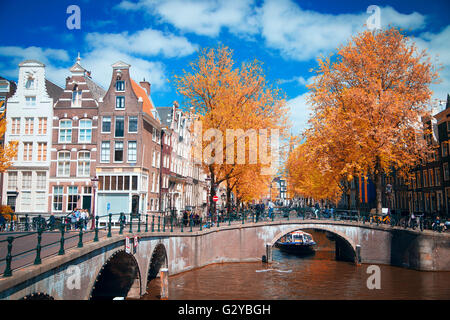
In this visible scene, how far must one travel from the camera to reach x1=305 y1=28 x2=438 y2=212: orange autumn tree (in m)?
27.7

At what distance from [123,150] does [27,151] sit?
362 inches

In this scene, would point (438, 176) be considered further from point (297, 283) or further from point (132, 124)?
point (132, 124)

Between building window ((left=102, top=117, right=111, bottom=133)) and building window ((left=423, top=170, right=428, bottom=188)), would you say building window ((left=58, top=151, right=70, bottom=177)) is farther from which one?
building window ((left=423, top=170, right=428, bottom=188))

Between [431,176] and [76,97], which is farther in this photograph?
[431,176]

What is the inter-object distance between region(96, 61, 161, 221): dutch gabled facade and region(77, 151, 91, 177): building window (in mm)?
1036

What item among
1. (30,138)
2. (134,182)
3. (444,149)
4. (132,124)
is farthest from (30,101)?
(444,149)

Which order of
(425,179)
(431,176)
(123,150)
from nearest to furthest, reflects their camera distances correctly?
1. (123,150)
2. (431,176)
3. (425,179)

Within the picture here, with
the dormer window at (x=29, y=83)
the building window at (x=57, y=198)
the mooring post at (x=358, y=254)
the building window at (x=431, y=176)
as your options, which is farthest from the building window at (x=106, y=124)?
the building window at (x=431, y=176)

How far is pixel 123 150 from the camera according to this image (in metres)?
34.0

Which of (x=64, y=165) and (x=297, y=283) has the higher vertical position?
(x=64, y=165)
